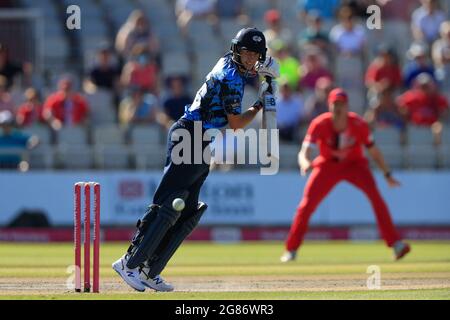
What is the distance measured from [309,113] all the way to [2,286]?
920cm

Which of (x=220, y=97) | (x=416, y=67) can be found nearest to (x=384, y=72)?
(x=416, y=67)

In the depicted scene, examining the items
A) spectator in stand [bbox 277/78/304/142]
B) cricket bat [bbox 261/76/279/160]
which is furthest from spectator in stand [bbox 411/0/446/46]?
cricket bat [bbox 261/76/279/160]

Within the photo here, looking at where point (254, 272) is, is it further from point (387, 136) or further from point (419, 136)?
point (419, 136)

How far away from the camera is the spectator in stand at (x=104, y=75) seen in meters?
18.5

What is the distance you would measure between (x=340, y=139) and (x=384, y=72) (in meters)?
5.82

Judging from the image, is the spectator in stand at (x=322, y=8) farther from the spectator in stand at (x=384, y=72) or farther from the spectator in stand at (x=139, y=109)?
the spectator in stand at (x=139, y=109)

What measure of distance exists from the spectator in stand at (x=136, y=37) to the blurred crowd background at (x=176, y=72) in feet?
0.10

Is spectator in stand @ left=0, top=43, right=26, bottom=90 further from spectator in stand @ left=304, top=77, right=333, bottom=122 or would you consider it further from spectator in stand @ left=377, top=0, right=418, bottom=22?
spectator in stand @ left=377, top=0, right=418, bottom=22

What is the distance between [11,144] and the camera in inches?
685

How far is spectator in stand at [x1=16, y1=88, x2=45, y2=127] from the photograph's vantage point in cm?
1797

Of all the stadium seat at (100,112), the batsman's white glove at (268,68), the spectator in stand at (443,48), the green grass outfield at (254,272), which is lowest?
the green grass outfield at (254,272)

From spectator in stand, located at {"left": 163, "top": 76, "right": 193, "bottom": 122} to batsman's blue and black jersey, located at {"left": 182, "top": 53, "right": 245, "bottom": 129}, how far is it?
27.8ft

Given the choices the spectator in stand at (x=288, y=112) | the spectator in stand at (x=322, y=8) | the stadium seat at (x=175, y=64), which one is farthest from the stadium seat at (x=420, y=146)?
the stadium seat at (x=175, y=64)
